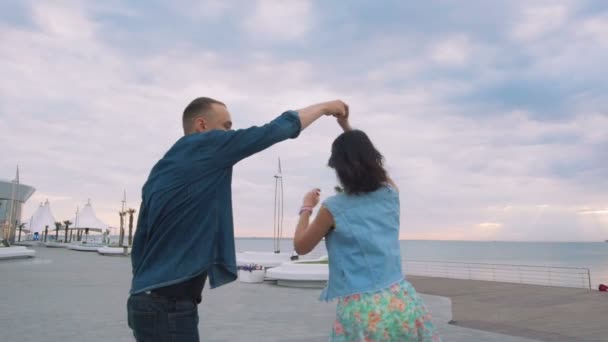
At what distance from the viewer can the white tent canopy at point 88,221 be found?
3349 inches

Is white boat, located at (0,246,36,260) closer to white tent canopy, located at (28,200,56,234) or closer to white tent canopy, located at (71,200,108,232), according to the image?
white tent canopy, located at (71,200,108,232)

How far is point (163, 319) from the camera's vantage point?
5.95 ft

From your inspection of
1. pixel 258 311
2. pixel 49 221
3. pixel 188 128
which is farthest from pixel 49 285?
pixel 49 221

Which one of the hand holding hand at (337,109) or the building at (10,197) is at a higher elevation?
the building at (10,197)

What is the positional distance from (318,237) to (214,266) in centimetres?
45

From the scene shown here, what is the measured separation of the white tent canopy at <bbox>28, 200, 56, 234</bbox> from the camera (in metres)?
96.8

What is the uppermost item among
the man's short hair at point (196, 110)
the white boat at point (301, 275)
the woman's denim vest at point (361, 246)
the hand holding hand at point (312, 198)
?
Answer: the man's short hair at point (196, 110)

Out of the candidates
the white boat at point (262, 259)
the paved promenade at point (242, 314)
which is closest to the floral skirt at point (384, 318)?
the paved promenade at point (242, 314)

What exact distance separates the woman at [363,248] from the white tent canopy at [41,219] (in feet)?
355

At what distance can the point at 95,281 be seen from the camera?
543 inches

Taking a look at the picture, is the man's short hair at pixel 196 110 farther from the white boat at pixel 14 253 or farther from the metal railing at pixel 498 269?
the white boat at pixel 14 253

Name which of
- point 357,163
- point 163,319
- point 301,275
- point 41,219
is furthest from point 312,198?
point 41,219

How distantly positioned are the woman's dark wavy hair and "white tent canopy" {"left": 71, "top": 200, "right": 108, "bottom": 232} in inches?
3533

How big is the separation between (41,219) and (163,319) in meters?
110
